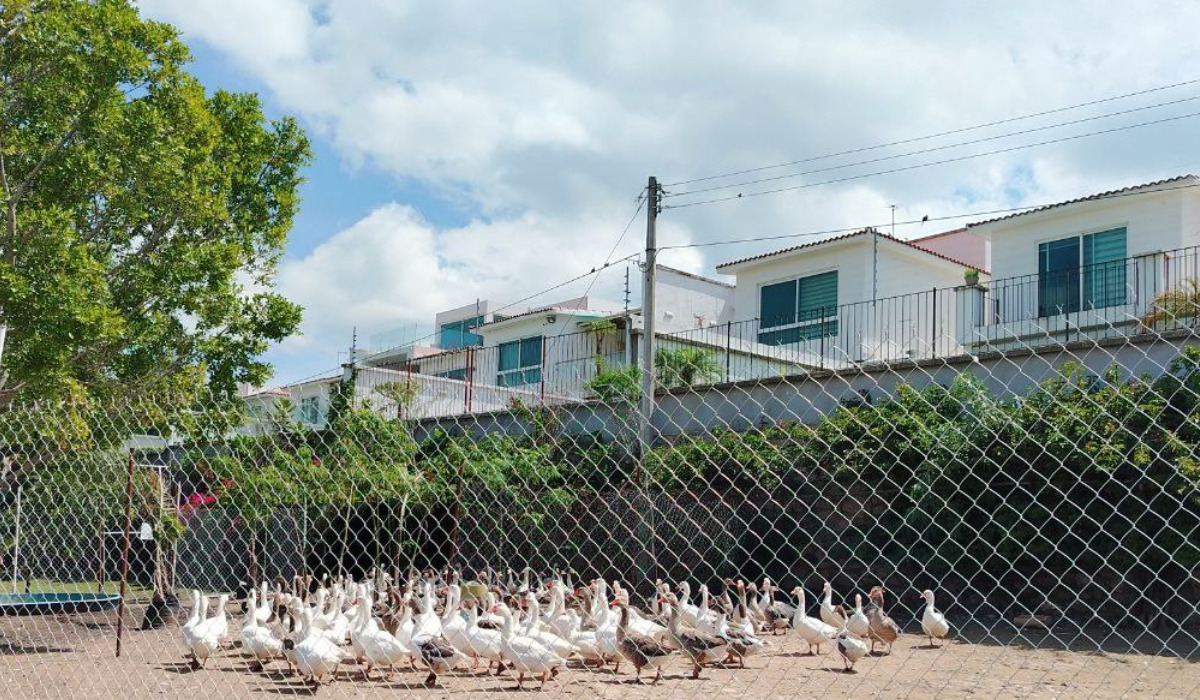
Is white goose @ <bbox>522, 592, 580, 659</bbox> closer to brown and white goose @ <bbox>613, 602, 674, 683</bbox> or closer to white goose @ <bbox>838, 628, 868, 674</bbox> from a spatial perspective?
brown and white goose @ <bbox>613, 602, 674, 683</bbox>

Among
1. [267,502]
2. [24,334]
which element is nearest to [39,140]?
[24,334]

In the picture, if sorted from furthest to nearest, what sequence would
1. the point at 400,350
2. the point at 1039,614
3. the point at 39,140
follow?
the point at 400,350
the point at 1039,614
the point at 39,140

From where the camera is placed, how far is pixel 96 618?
12445 millimetres

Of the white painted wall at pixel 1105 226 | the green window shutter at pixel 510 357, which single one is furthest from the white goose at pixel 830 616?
the green window shutter at pixel 510 357

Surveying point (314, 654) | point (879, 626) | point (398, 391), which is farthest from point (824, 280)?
point (314, 654)

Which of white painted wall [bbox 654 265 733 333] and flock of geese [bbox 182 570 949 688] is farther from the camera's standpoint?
white painted wall [bbox 654 265 733 333]

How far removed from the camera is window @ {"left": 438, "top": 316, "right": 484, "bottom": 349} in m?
34.2

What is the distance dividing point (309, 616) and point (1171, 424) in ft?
23.0

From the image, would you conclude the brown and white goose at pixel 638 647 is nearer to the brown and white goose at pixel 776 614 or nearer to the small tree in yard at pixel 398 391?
the brown and white goose at pixel 776 614

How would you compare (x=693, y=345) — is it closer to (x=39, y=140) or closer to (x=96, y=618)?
(x=96, y=618)

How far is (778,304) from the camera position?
23.1m

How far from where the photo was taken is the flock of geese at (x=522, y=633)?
8.32m

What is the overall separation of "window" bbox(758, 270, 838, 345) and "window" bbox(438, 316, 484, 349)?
12.4m

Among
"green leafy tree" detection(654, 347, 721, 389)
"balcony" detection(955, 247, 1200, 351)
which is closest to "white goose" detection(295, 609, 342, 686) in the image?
"green leafy tree" detection(654, 347, 721, 389)
